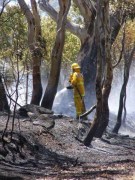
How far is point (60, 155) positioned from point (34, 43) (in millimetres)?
6068

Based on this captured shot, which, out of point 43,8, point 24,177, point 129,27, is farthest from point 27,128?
point 129,27

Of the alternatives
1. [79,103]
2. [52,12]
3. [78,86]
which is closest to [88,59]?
[52,12]

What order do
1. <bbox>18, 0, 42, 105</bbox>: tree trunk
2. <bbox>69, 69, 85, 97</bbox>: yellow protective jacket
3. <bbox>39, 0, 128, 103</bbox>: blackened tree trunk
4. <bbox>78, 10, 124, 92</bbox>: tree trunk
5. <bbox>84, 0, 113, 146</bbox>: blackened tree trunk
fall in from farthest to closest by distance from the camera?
<bbox>78, 10, 124, 92</bbox>: tree trunk, <bbox>39, 0, 128, 103</bbox>: blackened tree trunk, <bbox>18, 0, 42, 105</bbox>: tree trunk, <bbox>69, 69, 85, 97</bbox>: yellow protective jacket, <bbox>84, 0, 113, 146</bbox>: blackened tree trunk

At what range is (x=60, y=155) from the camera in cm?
1259

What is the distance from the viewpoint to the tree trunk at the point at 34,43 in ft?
59.6

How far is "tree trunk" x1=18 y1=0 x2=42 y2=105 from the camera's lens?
59.6ft

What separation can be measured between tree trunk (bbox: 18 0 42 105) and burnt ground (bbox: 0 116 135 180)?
2.64m

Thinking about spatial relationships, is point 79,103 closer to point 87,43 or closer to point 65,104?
point 87,43

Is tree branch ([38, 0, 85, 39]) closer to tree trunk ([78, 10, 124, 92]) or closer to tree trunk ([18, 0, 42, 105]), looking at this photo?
tree trunk ([78, 10, 124, 92])

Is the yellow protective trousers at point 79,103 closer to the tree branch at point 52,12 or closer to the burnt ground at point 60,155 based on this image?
the burnt ground at point 60,155

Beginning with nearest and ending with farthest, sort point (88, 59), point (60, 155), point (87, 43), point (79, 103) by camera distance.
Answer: point (60, 155), point (79, 103), point (87, 43), point (88, 59)

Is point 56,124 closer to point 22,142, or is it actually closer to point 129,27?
point 22,142

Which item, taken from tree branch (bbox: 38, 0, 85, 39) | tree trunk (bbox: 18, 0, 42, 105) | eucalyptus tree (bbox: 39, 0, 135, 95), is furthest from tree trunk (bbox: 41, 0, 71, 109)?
tree branch (bbox: 38, 0, 85, 39)

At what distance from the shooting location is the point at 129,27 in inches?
1162
